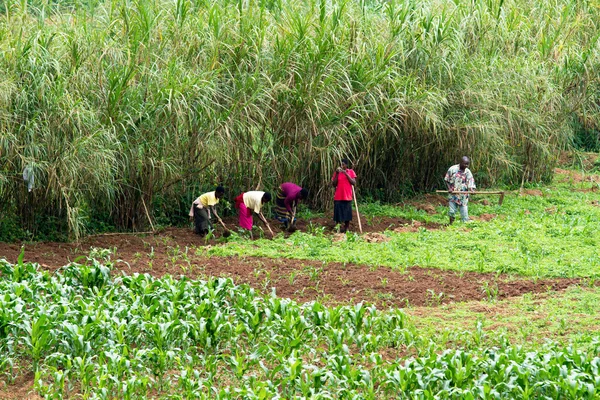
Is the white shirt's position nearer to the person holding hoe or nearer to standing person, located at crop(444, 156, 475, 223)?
the person holding hoe

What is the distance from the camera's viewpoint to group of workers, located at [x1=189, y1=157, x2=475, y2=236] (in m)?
12.9

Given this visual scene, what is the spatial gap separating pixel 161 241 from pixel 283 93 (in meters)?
2.91

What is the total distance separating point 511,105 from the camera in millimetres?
16547

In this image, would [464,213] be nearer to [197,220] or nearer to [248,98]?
[248,98]

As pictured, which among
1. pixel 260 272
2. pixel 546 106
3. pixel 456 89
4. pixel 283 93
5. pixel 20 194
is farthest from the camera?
pixel 546 106

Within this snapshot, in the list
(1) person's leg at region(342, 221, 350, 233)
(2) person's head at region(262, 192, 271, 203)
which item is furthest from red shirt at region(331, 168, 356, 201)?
(2) person's head at region(262, 192, 271, 203)

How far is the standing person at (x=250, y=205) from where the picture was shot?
12.8m

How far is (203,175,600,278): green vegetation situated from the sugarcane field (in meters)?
0.05

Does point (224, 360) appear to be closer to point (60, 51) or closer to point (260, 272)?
point (260, 272)

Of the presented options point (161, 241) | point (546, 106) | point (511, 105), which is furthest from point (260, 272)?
point (546, 106)

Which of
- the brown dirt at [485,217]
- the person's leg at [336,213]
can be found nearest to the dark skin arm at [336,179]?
the person's leg at [336,213]

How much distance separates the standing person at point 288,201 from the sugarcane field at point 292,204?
68mm

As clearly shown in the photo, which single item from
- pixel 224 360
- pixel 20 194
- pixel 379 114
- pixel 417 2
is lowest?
pixel 224 360

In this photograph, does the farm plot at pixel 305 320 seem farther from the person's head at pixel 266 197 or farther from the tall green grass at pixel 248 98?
the tall green grass at pixel 248 98
